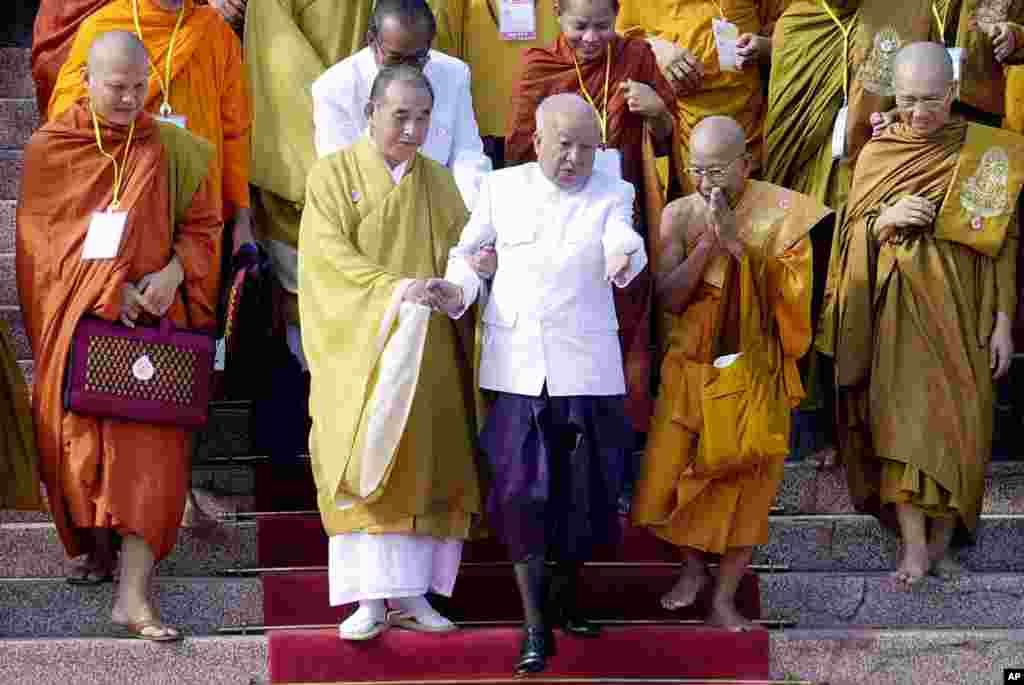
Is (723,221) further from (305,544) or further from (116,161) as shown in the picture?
(116,161)

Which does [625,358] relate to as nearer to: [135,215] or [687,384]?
[687,384]

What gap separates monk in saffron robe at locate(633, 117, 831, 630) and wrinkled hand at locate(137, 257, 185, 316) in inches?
52.9

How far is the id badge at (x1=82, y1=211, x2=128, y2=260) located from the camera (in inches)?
264

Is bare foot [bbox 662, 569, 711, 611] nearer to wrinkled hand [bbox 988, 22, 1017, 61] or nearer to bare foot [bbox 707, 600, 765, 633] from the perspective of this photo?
bare foot [bbox 707, 600, 765, 633]

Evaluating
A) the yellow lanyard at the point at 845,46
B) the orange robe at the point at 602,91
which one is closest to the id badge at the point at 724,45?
the yellow lanyard at the point at 845,46

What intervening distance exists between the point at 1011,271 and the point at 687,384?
123cm

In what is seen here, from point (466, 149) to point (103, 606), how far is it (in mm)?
1709

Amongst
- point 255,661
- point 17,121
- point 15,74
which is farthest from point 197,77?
point 15,74

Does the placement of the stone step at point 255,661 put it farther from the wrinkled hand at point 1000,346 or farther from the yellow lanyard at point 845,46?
the yellow lanyard at point 845,46

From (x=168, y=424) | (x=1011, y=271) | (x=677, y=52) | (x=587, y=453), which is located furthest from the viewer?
(x=677, y=52)

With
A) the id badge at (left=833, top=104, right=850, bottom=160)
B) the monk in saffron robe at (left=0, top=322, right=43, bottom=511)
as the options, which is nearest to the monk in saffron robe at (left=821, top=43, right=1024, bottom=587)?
the id badge at (left=833, top=104, right=850, bottom=160)

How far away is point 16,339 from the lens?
7.71 metres

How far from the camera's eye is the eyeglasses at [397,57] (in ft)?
23.4

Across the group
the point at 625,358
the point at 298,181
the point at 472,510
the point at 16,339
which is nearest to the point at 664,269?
the point at 625,358
